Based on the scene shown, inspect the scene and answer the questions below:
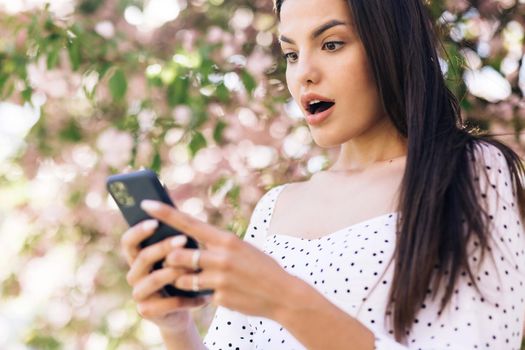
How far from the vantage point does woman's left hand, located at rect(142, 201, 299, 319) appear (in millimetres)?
1174

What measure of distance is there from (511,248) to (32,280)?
3725mm

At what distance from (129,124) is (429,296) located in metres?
2.09

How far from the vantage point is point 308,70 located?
5.61 ft

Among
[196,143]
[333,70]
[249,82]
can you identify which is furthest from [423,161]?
[196,143]

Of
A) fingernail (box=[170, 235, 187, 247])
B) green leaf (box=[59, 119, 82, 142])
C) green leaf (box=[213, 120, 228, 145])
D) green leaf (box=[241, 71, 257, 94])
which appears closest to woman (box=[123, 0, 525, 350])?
A: fingernail (box=[170, 235, 187, 247])

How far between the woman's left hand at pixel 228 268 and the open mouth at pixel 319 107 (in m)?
0.58

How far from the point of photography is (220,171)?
13.0 ft

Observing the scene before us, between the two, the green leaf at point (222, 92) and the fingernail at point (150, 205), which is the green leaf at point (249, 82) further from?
the fingernail at point (150, 205)

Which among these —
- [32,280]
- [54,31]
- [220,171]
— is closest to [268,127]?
[220,171]

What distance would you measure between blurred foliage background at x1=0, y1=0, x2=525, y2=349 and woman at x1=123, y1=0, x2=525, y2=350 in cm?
37

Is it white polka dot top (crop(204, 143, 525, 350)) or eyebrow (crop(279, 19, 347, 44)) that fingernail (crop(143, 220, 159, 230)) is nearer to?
white polka dot top (crop(204, 143, 525, 350))

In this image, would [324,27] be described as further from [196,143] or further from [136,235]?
[196,143]

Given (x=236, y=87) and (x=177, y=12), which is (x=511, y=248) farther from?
(x=177, y=12)

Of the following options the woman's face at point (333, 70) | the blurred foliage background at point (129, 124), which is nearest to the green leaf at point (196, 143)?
the blurred foliage background at point (129, 124)
